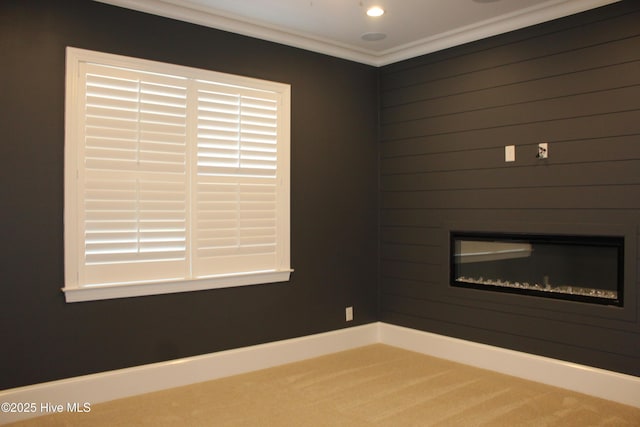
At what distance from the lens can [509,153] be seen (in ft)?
12.2

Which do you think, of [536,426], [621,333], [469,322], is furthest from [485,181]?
[536,426]

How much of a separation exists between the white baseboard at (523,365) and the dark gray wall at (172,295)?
478 millimetres

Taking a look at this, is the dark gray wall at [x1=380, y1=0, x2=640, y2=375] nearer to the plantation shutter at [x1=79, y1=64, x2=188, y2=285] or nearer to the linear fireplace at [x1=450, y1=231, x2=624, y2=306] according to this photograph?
the linear fireplace at [x1=450, y1=231, x2=624, y2=306]

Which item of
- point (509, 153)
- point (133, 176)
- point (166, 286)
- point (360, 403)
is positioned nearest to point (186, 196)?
point (133, 176)

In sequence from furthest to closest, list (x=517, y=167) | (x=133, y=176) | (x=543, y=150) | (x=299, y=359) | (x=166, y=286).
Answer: (x=299, y=359)
(x=517, y=167)
(x=543, y=150)
(x=166, y=286)
(x=133, y=176)

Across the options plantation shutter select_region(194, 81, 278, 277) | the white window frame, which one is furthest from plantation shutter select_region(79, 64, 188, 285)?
plantation shutter select_region(194, 81, 278, 277)

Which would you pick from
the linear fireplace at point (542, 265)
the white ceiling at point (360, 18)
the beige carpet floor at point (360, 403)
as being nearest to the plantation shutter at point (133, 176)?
the white ceiling at point (360, 18)

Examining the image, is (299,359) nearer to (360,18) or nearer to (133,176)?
(133,176)

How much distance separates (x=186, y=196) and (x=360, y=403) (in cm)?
182

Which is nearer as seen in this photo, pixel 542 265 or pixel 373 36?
pixel 542 265

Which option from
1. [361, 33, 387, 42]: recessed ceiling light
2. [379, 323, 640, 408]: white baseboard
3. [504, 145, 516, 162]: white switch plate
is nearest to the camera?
[379, 323, 640, 408]: white baseboard

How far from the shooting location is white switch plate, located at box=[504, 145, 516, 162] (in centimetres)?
371

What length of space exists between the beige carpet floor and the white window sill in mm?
670

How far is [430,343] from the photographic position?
423cm
